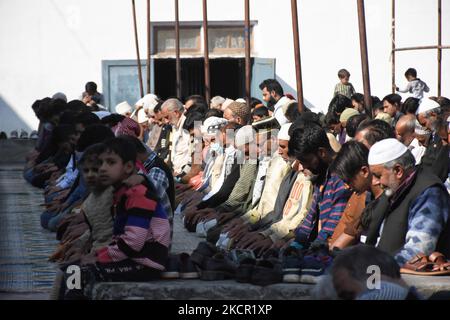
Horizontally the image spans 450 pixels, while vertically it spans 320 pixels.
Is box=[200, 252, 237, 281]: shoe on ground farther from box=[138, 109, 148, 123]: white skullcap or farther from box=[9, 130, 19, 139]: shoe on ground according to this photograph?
box=[9, 130, 19, 139]: shoe on ground

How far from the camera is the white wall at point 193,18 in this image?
19359 mm

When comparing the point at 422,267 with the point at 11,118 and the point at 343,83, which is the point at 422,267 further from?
the point at 11,118

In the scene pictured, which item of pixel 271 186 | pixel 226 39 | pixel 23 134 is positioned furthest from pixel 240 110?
pixel 226 39

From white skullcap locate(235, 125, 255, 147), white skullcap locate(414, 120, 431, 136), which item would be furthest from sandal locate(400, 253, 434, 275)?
white skullcap locate(235, 125, 255, 147)

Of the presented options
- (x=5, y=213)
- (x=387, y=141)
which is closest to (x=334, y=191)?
(x=387, y=141)

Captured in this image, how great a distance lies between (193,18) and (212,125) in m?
9.21

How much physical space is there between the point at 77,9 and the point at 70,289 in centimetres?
1431

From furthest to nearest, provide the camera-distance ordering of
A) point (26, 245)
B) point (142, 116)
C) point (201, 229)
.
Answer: point (142, 116) < point (201, 229) < point (26, 245)

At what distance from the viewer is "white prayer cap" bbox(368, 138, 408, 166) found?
5684 mm

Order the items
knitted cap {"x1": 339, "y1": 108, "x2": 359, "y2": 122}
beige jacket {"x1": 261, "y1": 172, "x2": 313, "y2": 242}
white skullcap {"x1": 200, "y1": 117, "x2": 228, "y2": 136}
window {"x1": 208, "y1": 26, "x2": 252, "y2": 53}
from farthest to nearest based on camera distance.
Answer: window {"x1": 208, "y1": 26, "x2": 252, "y2": 53} < knitted cap {"x1": 339, "y1": 108, "x2": 359, "y2": 122} < white skullcap {"x1": 200, "y1": 117, "x2": 228, "y2": 136} < beige jacket {"x1": 261, "y1": 172, "x2": 313, "y2": 242}

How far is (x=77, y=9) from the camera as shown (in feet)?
64.2

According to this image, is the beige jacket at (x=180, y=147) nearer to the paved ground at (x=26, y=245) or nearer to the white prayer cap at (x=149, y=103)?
the paved ground at (x=26, y=245)

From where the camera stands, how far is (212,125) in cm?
1112

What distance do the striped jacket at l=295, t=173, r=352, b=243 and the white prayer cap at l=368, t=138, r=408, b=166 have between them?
0.97 metres
